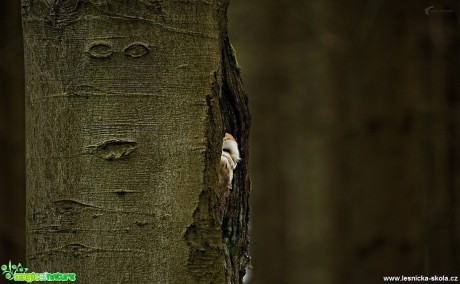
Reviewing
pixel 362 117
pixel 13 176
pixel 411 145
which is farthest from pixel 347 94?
pixel 13 176

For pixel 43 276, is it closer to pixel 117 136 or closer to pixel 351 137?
pixel 117 136

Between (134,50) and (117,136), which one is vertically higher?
(134,50)

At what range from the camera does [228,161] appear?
235 cm

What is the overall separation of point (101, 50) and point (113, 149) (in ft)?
0.71

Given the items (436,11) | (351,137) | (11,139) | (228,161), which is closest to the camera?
(228,161)

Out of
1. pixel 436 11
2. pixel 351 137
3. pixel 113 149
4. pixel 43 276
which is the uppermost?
pixel 436 11

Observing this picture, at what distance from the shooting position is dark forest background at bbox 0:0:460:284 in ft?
17.5

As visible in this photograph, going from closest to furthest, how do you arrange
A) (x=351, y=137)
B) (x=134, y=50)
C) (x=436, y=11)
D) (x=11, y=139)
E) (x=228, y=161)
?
(x=134, y=50)
(x=228, y=161)
(x=11, y=139)
(x=436, y=11)
(x=351, y=137)

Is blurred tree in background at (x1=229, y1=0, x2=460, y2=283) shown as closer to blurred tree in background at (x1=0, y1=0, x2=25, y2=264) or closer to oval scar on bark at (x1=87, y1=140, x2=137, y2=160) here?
blurred tree in background at (x1=0, y1=0, x2=25, y2=264)

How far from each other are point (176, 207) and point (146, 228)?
82 millimetres

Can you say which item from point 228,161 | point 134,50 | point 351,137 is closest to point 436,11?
point 351,137

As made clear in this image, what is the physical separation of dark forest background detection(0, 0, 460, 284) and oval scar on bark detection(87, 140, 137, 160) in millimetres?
3303

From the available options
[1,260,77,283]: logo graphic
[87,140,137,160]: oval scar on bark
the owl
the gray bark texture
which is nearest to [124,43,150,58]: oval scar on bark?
the gray bark texture

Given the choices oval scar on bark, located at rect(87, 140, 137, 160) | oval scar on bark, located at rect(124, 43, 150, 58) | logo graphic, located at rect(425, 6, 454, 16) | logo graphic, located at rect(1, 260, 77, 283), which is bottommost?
logo graphic, located at rect(1, 260, 77, 283)
